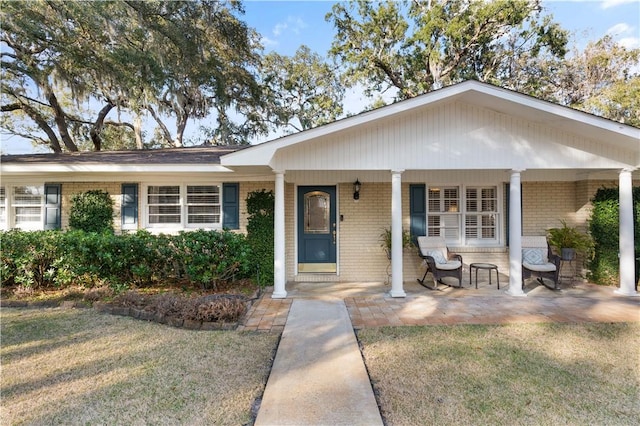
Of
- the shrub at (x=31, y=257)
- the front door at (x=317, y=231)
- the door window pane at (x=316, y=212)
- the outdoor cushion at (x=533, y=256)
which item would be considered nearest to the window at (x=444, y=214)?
the outdoor cushion at (x=533, y=256)

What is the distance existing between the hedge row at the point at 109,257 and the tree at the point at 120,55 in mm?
6366

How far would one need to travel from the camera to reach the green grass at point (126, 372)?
260cm

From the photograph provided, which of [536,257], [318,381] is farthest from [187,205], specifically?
[536,257]

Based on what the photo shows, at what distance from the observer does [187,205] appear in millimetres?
7488

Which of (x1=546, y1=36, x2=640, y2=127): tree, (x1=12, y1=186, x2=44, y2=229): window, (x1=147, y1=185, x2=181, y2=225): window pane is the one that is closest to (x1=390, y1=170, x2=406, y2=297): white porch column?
(x1=147, y1=185, x2=181, y2=225): window pane

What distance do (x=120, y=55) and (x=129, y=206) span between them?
5.55m

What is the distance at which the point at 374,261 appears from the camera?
24.8ft

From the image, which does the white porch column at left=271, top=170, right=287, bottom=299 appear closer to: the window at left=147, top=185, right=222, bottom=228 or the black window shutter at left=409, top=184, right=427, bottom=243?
the window at left=147, top=185, right=222, bottom=228

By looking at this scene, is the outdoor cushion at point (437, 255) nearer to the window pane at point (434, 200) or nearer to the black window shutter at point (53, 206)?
the window pane at point (434, 200)

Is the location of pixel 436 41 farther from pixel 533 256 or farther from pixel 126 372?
pixel 126 372

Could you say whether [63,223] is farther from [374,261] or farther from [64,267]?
[374,261]

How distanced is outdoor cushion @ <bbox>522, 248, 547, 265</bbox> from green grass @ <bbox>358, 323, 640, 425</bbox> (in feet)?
8.01

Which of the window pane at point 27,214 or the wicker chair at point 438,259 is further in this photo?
the window pane at point 27,214

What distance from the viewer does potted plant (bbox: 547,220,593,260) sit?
6695 millimetres
